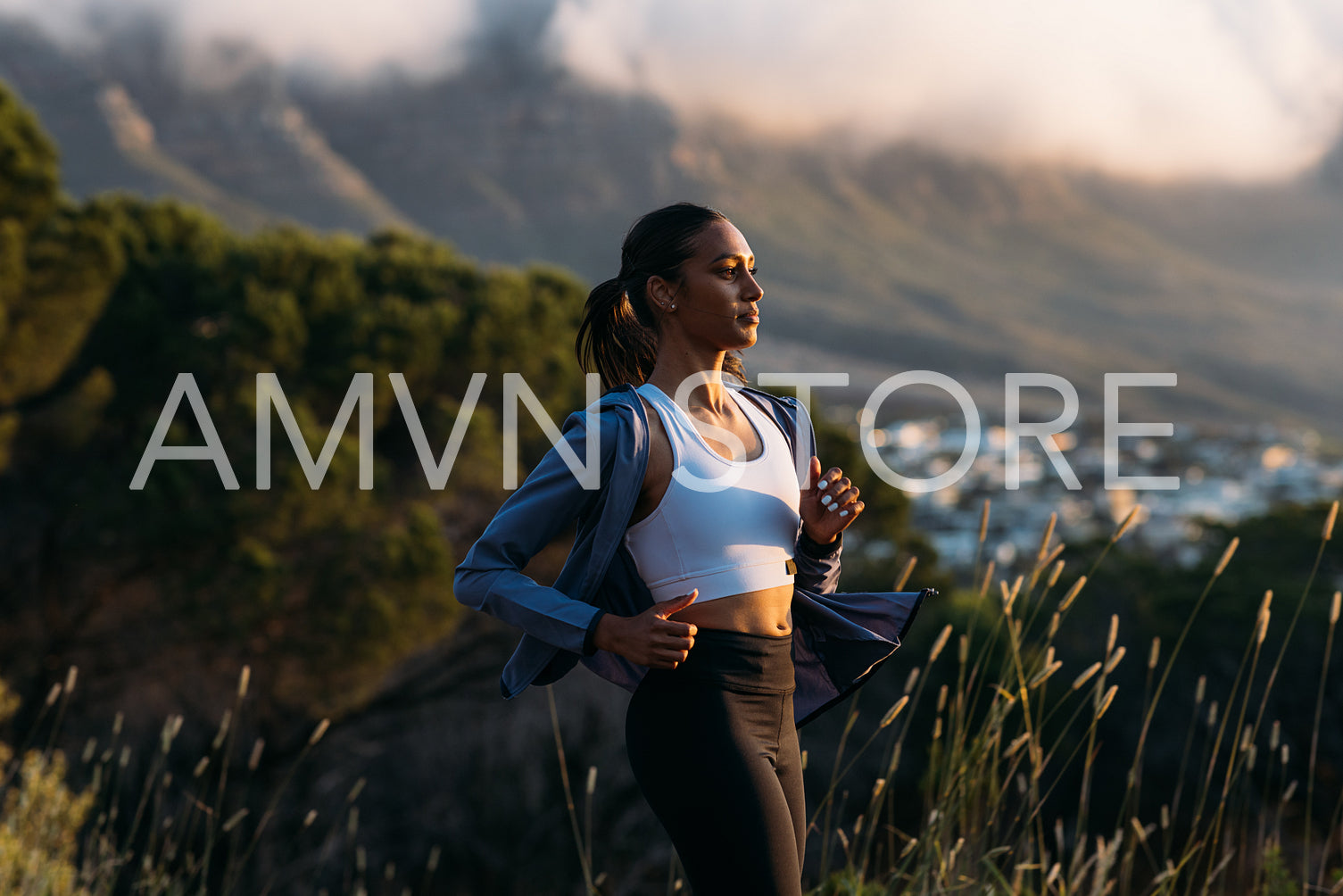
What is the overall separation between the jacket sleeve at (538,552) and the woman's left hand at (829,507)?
366 millimetres

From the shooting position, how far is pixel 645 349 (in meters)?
1.84

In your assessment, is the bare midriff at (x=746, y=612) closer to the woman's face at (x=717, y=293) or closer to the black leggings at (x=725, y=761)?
the black leggings at (x=725, y=761)

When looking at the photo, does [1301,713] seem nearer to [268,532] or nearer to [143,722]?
[268,532]

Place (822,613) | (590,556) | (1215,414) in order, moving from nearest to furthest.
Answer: (590,556) < (822,613) < (1215,414)

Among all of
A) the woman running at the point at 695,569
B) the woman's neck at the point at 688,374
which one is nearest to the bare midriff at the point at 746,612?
the woman running at the point at 695,569

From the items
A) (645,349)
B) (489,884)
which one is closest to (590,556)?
(645,349)

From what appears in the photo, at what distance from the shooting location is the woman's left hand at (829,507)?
177 cm

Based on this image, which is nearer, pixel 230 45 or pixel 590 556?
pixel 590 556

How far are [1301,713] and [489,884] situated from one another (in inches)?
271

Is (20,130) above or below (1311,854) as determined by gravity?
above

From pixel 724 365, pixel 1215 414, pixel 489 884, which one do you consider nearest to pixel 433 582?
pixel 489 884

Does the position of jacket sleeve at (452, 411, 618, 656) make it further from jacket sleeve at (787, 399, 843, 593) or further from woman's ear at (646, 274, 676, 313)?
jacket sleeve at (787, 399, 843, 593)

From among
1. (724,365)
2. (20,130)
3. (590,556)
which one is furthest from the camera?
(20,130)

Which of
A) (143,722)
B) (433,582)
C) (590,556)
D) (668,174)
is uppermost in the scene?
(668,174)
